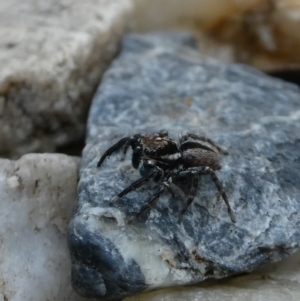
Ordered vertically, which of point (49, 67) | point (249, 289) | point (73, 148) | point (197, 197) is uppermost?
point (49, 67)

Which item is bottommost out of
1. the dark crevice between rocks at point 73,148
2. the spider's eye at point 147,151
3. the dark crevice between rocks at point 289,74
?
the dark crevice between rocks at point 73,148

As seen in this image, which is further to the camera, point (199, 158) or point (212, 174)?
point (199, 158)

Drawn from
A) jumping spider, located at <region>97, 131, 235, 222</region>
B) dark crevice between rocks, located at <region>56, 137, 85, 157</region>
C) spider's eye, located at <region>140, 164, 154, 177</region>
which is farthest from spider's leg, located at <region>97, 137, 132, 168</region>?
dark crevice between rocks, located at <region>56, 137, 85, 157</region>

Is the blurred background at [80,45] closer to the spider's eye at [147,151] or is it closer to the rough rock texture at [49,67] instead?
the rough rock texture at [49,67]

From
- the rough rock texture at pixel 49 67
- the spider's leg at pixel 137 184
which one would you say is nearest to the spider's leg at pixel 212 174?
the spider's leg at pixel 137 184

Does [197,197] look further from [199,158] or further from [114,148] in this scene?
[114,148]

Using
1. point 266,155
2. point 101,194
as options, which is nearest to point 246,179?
point 266,155

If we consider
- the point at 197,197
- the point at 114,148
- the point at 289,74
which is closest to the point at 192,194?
the point at 197,197
